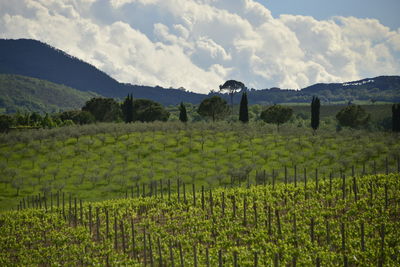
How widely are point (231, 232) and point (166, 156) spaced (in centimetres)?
3772

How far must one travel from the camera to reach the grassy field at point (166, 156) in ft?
158

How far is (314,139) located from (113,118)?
68176mm

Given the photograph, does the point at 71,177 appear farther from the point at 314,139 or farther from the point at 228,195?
the point at 314,139

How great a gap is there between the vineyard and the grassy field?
44.0ft

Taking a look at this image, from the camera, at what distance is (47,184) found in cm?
4762

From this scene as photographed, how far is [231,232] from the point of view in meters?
21.2

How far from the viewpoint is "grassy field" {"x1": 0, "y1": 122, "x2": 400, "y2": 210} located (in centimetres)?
4822

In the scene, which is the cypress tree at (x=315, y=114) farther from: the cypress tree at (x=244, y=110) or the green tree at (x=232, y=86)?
the green tree at (x=232, y=86)

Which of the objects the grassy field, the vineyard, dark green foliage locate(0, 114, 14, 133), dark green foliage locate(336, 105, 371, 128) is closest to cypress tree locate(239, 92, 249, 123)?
the grassy field

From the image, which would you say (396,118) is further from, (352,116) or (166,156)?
(166,156)

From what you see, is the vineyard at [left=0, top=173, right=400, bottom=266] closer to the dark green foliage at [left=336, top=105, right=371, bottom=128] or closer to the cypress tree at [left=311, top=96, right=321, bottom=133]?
the cypress tree at [left=311, top=96, right=321, bottom=133]

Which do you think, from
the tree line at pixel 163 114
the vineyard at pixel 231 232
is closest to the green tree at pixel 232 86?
the tree line at pixel 163 114

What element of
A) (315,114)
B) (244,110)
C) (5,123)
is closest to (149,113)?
(244,110)

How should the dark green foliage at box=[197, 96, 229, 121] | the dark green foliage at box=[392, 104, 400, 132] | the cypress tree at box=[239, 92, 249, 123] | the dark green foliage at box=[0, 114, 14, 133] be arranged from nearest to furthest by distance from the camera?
the dark green foliage at box=[392, 104, 400, 132] < the cypress tree at box=[239, 92, 249, 123] < the dark green foliage at box=[0, 114, 14, 133] < the dark green foliage at box=[197, 96, 229, 121]
